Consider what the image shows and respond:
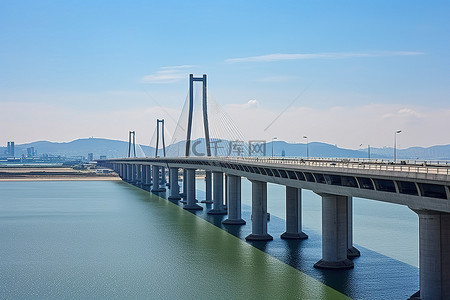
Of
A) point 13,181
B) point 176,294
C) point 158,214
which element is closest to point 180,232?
point 158,214

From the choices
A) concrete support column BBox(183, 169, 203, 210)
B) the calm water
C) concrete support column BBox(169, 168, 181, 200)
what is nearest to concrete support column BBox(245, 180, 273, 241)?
the calm water

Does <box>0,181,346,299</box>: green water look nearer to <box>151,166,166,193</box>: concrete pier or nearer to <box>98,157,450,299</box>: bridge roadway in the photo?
<box>98,157,450,299</box>: bridge roadway

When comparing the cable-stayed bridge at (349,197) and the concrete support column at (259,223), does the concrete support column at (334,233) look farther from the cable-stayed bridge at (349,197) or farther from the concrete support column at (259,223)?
the concrete support column at (259,223)

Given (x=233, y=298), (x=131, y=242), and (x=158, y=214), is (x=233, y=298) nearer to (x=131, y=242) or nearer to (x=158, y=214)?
(x=131, y=242)

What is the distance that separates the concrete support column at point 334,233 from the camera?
41688mm

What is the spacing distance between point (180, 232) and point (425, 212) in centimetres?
3733

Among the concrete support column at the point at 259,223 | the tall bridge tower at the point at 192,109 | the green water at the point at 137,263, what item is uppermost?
the tall bridge tower at the point at 192,109

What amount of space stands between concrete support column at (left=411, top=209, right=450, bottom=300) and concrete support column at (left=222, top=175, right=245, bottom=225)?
3856cm

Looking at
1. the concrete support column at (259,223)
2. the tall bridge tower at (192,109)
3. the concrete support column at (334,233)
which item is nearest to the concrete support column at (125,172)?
the tall bridge tower at (192,109)

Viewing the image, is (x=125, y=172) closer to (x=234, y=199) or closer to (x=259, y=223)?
(x=234, y=199)

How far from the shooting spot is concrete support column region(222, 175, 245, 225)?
68.2 metres

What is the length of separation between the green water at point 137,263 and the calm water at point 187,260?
0.07m

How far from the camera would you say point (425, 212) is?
30.6m

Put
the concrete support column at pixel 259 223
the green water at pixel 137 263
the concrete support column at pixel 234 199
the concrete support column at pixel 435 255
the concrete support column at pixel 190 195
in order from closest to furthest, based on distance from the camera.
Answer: the concrete support column at pixel 435 255, the green water at pixel 137 263, the concrete support column at pixel 259 223, the concrete support column at pixel 234 199, the concrete support column at pixel 190 195
